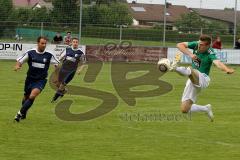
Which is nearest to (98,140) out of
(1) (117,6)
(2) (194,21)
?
(1) (117,6)

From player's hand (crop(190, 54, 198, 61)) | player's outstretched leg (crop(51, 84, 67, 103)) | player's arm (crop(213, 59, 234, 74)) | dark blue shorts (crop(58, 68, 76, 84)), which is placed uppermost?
player's hand (crop(190, 54, 198, 61))

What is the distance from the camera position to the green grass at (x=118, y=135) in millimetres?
11023

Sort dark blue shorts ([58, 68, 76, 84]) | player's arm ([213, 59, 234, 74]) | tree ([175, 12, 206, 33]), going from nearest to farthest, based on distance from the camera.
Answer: player's arm ([213, 59, 234, 74])
dark blue shorts ([58, 68, 76, 84])
tree ([175, 12, 206, 33])

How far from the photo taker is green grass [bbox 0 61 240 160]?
434 inches

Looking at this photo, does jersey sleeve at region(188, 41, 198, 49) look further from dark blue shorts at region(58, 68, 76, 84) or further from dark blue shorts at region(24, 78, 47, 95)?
dark blue shorts at region(58, 68, 76, 84)

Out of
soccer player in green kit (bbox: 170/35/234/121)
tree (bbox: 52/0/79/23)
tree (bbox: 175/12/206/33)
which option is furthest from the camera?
tree (bbox: 175/12/206/33)

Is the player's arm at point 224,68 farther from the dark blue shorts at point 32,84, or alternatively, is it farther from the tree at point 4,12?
the tree at point 4,12

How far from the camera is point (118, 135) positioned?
13133 mm

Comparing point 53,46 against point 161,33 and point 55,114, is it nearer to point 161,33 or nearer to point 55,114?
point 161,33

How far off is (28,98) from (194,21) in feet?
135

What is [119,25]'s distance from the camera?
44.9 meters

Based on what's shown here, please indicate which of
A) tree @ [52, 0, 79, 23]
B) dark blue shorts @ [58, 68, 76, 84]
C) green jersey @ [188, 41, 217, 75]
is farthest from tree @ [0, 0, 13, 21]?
green jersey @ [188, 41, 217, 75]

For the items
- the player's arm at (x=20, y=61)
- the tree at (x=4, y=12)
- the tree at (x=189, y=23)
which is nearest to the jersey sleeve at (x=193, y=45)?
the player's arm at (x=20, y=61)

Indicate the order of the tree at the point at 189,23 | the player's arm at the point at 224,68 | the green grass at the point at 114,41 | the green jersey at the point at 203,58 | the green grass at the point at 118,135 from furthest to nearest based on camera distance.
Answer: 1. the tree at the point at 189,23
2. the green grass at the point at 114,41
3. the green jersey at the point at 203,58
4. the player's arm at the point at 224,68
5. the green grass at the point at 118,135
